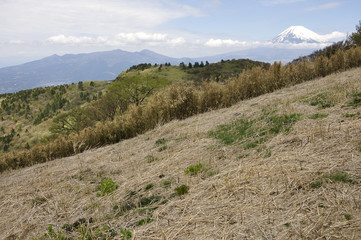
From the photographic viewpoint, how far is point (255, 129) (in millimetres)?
4367

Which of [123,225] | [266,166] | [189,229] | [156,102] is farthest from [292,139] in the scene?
[156,102]

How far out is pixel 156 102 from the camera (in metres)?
8.88

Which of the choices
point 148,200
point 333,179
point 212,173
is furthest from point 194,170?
point 333,179

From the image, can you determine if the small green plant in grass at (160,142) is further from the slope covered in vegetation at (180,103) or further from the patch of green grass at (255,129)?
the slope covered in vegetation at (180,103)

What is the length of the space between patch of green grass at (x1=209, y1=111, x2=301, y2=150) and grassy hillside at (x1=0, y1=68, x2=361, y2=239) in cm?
3

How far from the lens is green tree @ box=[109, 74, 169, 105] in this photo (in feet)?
99.2

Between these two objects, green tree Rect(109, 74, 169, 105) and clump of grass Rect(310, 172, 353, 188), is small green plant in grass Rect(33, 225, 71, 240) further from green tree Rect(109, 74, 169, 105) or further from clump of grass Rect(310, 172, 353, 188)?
green tree Rect(109, 74, 169, 105)

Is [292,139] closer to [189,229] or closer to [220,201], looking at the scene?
[220,201]

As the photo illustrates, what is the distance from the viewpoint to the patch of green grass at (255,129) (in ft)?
12.7

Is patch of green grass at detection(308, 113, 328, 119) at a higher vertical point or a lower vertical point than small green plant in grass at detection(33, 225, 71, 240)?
higher

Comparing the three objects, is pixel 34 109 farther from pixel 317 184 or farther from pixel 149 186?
pixel 317 184

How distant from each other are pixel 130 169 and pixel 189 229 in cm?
240

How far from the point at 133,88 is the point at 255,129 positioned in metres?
28.1

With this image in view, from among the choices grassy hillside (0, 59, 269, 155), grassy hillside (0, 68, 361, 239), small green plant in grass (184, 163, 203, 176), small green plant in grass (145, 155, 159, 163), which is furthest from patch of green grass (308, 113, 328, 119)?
grassy hillside (0, 59, 269, 155)
